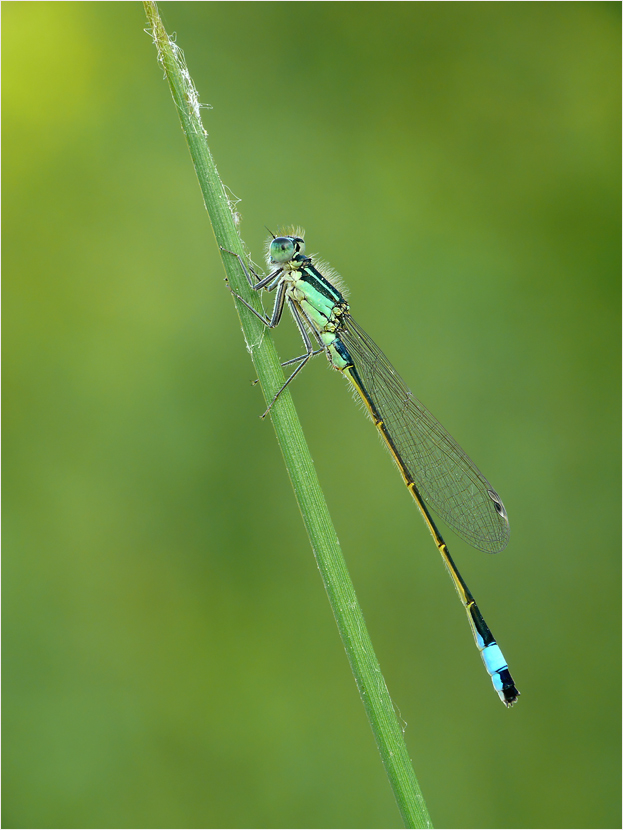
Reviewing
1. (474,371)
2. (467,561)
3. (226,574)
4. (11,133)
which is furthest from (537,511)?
(11,133)

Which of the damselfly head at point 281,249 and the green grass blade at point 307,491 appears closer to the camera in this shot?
the green grass blade at point 307,491

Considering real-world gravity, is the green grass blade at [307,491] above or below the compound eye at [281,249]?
below

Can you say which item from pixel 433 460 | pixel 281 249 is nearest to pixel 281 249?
pixel 281 249

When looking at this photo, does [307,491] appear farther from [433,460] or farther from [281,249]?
[433,460]

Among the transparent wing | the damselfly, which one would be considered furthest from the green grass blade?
the transparent wing

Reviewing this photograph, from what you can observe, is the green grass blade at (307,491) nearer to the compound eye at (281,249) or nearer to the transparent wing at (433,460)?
the compound eye at (281,249)

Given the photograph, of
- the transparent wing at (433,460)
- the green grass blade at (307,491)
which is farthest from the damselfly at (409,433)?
the green grass blade at (307,491)

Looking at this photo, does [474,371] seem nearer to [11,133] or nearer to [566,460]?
[566,460]
